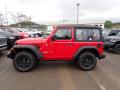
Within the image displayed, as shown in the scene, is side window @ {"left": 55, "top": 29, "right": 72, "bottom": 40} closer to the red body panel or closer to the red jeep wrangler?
the red jeep wrangler

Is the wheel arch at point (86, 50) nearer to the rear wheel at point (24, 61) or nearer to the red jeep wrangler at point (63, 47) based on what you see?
the red jeep wrangler at point (63, 47)

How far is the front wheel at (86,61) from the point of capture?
580 centimetres

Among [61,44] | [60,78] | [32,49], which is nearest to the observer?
[60,78]

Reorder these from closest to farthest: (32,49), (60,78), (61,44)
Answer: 1. (60,78)
2. (32,49)
3. (61,44)

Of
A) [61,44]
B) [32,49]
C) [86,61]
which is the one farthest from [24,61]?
[86,61]

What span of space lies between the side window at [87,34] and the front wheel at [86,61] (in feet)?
1.93

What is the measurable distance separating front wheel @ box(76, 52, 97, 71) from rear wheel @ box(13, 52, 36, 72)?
1.77 metres

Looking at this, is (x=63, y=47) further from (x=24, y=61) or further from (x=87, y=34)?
(x=24, y=61)

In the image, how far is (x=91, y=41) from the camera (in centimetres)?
579

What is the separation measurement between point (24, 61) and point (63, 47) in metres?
1.57

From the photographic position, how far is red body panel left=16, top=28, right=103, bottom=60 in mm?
5642

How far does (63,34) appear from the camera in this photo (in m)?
5.72

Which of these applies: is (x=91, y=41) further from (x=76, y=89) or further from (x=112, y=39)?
(x=112, y=39)

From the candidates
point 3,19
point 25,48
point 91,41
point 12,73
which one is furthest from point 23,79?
point 3,19
